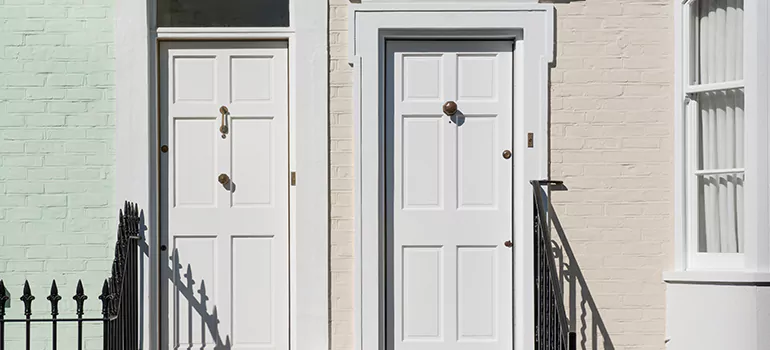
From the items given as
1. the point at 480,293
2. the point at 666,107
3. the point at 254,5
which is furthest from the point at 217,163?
the point at 666,107

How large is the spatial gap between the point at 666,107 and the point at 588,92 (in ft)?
1.66

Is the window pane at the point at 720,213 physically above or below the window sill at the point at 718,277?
above

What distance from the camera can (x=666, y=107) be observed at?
595cm

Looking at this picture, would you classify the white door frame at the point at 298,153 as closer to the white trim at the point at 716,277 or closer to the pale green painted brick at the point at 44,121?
the pale green painted brick at the point at 44,121

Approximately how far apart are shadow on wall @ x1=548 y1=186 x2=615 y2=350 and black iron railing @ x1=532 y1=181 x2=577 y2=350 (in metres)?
0.18

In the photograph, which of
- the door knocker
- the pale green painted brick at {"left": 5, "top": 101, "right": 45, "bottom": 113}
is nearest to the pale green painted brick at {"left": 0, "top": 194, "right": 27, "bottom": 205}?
the pale green painted brick at {"left": 5, "top": 101, "right": 45, "bottom": 113}

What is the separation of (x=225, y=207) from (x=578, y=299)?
2338mm

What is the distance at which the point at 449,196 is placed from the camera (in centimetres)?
598

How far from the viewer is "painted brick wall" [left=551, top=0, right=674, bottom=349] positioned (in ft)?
19.5

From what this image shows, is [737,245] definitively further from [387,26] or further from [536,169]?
[387,26]

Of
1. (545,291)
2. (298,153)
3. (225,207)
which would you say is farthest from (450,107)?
(225,207)

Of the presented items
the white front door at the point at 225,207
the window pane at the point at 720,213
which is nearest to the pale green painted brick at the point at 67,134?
the white front door at the point at 225,207

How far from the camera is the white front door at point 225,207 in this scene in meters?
6.00

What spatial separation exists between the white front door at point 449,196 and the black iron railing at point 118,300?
5.21ft
